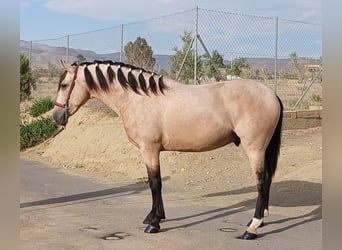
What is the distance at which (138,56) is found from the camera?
1458 centimetres

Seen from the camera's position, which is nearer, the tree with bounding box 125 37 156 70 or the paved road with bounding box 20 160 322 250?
the paved road with bounding box 20 160 322 250

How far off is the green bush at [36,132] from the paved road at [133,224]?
678cm

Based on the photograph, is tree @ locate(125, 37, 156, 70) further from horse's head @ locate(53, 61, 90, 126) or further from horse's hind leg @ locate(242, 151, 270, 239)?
horse's hind leg @ locate(242, 151, 270, 239)

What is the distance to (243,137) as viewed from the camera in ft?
18.0

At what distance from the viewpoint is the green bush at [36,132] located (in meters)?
15.0

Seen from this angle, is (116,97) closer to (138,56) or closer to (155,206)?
(155,206)

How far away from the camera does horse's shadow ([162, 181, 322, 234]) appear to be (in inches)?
243

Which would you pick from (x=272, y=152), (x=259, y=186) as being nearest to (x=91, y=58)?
(x=272, y=152)

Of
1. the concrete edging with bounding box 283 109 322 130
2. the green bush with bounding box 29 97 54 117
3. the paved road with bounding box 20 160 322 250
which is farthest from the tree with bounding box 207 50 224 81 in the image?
the green bush with bounding box 29 97 54 117

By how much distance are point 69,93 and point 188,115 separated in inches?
61.9

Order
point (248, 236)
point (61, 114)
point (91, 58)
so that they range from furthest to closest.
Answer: point (91, 58), point (61, 114), point (248, 236)

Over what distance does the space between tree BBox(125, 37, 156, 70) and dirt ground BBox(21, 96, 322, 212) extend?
74.1 inches

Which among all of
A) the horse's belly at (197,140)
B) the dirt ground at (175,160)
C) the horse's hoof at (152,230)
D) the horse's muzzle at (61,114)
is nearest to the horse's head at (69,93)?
the horse's muzzle at (61,114)

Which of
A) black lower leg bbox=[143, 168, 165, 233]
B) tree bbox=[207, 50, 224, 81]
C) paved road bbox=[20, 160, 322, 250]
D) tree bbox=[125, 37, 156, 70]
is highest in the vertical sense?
tree bbox=[125, 37, 156, 70]
